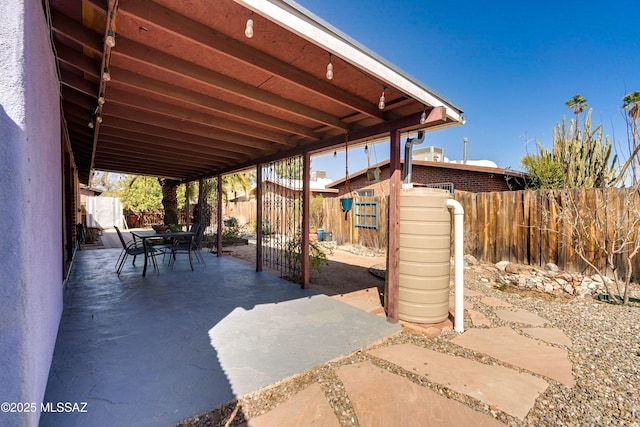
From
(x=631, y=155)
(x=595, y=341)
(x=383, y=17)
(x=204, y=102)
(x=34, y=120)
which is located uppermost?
(x=383, y=17)

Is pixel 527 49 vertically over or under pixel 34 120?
over

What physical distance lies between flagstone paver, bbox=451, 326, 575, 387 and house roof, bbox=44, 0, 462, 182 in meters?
2.28

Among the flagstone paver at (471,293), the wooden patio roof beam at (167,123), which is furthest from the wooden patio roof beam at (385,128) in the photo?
the flagstone paver at (471,293)

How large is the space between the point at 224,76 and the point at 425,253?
9.07 feet

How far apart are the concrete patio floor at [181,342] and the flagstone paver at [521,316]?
151cm

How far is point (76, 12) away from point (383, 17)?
5521mm

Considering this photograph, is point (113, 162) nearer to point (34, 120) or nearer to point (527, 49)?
point (34, 120)

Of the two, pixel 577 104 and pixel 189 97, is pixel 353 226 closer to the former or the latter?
pixel 189 97

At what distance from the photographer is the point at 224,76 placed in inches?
102

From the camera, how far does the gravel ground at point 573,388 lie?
5.78ft

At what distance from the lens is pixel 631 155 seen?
3.90 m

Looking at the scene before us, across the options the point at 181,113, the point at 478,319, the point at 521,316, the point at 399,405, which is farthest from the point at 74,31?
the point at 521,316

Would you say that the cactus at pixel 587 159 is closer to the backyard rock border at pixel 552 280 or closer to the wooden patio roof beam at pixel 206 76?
the backyard rock border at pixel 552 280

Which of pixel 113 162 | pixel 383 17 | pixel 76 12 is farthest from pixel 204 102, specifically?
pixel 113 162
